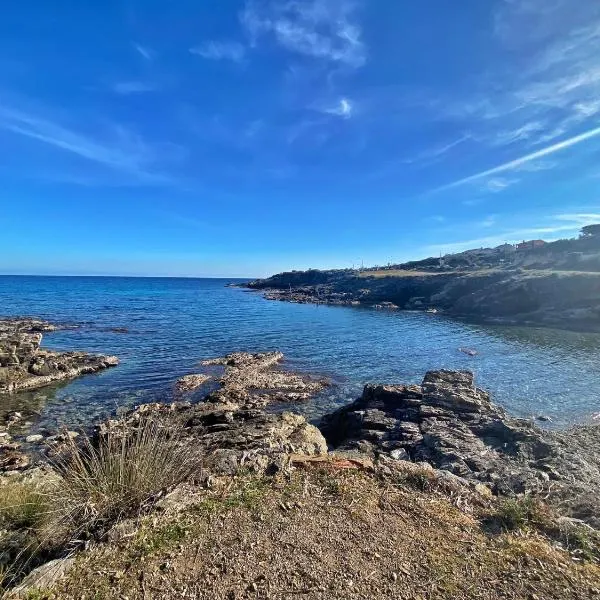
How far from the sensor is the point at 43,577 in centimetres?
422

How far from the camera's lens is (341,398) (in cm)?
2042

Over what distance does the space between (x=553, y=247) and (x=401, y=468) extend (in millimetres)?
114395

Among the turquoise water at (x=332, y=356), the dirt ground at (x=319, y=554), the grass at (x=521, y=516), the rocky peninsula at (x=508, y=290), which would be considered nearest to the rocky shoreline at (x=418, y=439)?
the grass at (x=521, y=516)

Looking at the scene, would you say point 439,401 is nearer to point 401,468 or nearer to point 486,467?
point 486,467

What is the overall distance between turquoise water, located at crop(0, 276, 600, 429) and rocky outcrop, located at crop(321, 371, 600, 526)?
3.91 metres

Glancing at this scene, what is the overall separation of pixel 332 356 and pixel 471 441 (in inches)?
A: 773

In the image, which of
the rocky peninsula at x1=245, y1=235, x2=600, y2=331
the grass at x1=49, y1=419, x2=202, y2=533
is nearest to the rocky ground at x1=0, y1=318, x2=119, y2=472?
the grass at x1=49, y1=419, x2=202, y2=533

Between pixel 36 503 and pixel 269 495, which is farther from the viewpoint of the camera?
pixel 269 495

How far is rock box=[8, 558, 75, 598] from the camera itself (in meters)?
4.02

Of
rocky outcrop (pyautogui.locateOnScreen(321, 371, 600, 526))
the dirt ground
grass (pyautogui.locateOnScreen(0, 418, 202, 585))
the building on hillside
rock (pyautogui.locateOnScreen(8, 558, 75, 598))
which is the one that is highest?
the building on hillside

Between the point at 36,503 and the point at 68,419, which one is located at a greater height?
the point at 36,503

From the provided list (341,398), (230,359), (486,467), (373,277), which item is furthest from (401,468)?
(373,277)

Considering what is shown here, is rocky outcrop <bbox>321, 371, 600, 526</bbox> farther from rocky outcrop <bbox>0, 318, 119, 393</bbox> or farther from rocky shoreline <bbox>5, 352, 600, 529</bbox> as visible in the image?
rocky outcrop <bbox>0, 318, 119, 393</bbox>

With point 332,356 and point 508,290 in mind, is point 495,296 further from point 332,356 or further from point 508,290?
point 332,356
